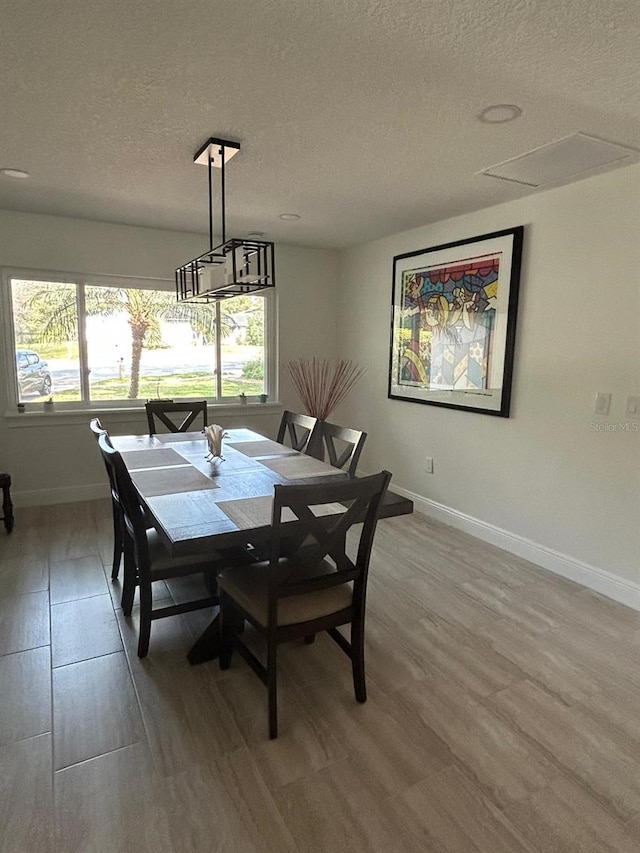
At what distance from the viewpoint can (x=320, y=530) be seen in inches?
69.4

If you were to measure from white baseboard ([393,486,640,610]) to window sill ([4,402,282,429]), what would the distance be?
198 centimetres

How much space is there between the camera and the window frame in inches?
155

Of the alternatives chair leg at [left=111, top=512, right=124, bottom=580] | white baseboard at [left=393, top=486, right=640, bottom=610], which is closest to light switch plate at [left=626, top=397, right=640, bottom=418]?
white baseboard at [left=393, top=486, right=640, bottom=610]

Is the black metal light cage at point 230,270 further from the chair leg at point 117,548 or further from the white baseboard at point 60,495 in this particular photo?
the white baseboard at point 60,495

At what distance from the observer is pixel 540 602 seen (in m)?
2.77

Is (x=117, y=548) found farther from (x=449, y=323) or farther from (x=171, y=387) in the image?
(x=449, y=323)

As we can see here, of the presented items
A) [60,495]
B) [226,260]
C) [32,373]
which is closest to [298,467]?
[226,260]

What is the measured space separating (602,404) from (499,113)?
5.43 ft

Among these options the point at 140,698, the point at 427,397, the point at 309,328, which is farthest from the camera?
the point at 309,328

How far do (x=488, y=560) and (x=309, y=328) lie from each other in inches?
115

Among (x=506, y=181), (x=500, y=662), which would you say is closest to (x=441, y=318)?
(x=506, y=181)

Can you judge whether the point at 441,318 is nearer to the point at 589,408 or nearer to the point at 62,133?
the point at 589,408

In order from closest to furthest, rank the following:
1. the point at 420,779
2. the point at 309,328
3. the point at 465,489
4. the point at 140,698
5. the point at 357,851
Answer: the point at 357,851 → the point at 420,779 → the point at 140,698 → the point at 465,489 → the point at 309,328

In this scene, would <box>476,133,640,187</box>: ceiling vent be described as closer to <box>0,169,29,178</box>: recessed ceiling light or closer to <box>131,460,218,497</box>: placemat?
<box>131,460,218,497</box>: placemat
